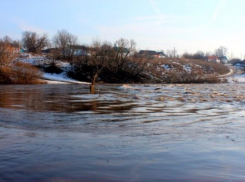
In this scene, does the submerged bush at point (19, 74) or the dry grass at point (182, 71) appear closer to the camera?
the submerged bush at point (19, 74)

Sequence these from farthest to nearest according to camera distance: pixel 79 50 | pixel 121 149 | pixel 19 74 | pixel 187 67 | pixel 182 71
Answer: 1. pixel 187 67
2. pixel 182 71
3. pixel 79 50
4. pixel 19 74
5. pixel 121 149

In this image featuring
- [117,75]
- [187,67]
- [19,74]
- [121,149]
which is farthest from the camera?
[187,67]

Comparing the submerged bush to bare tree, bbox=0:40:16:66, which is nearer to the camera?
the submerged bush

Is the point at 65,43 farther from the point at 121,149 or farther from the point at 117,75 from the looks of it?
the point at 121,149

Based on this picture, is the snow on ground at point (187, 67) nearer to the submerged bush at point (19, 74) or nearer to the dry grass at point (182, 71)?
the dry grass at point (182, 71)

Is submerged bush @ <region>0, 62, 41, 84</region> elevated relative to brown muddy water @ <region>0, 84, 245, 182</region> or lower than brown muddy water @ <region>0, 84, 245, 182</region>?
elevated

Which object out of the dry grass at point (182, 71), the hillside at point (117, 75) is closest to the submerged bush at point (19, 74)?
the hillside at point (117, 75)

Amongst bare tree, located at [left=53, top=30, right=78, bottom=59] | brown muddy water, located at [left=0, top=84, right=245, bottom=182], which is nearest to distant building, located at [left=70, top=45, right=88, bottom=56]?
bare tree, located at [left=53, top=30, right=78, bottom=59]

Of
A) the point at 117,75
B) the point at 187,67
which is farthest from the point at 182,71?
the point at 117,75

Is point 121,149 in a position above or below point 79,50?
below

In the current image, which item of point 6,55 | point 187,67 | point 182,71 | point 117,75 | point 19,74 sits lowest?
point 117,75

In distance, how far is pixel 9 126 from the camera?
1153 cm

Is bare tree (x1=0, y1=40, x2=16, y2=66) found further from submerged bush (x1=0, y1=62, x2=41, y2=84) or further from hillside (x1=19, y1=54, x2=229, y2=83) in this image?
hillside (x1=19, y1=54, x2=229, y2=83)

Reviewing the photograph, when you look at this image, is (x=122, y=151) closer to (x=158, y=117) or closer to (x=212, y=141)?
(x=212, y=141)
